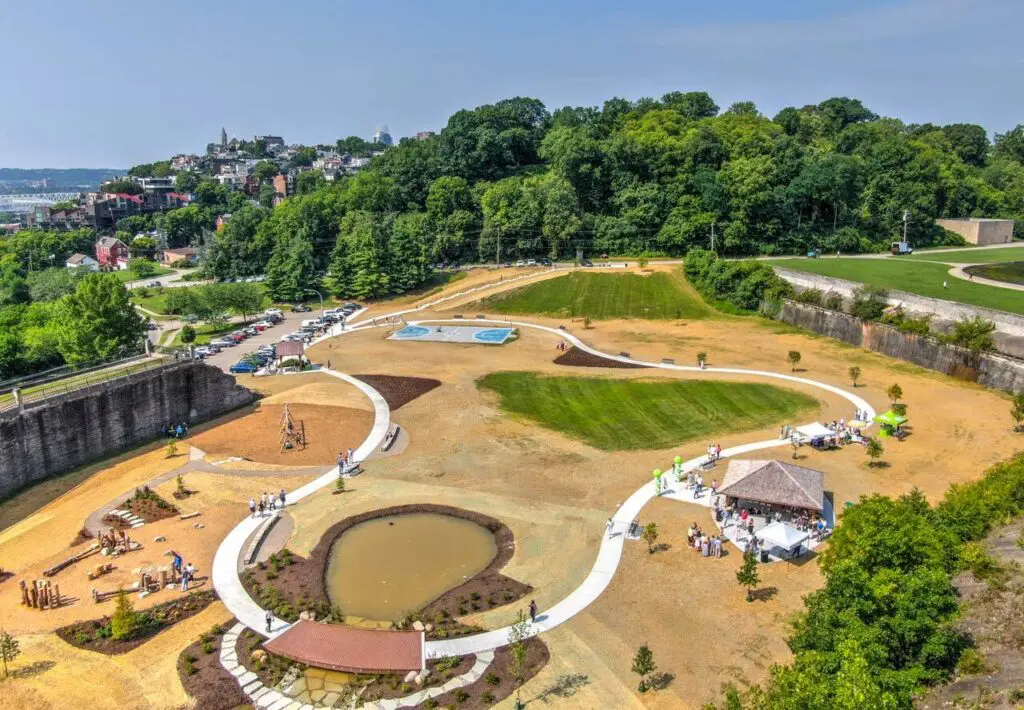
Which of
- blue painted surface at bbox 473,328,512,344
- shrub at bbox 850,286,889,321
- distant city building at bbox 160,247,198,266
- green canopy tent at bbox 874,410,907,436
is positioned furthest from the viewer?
distant city building at bbox 160,247,198,266

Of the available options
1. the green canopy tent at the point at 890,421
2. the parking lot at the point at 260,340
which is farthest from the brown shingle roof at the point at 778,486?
the parking lot at the point at 260,340

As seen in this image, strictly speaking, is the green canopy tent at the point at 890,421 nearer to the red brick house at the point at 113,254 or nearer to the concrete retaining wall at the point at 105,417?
the concrete retaining wall at the point at 105,417

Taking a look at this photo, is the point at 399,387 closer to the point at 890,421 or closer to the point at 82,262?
the point at 890,421

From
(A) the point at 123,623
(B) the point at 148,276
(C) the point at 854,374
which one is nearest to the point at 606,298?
(C) the point at 854,374

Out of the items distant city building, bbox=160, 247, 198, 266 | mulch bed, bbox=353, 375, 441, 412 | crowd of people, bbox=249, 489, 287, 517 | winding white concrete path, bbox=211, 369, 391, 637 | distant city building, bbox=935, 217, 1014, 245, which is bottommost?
winding white concrete path, bbox=211, 369, 391, 637

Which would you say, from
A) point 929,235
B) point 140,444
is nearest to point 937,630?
point 140,444

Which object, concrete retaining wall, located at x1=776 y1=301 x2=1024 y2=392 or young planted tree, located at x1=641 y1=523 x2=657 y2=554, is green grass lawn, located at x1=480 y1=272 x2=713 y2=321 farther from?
young planted tree, located at x1=641 y1=523 x2=657 y2=554

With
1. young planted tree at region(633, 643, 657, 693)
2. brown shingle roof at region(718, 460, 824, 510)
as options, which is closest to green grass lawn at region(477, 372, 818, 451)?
brown shingle roof at region(718, 460, 824, 510)

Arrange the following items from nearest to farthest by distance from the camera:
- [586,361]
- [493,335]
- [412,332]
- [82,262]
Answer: [586,361] < [493,335] < [412,332] < [82,262]
